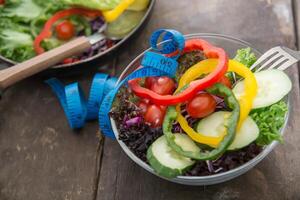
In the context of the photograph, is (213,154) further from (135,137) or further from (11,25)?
(11,25)

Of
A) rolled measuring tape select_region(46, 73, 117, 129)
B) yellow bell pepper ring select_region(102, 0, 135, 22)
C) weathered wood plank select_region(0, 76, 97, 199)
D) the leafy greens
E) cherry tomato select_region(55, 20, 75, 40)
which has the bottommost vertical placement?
weathered wood plank select_region(0, 76, 97, 199)

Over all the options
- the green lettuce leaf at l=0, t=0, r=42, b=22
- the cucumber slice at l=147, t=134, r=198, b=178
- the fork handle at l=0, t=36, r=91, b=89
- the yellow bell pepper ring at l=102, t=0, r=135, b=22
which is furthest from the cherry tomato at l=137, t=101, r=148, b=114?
the green lettuce leaf at l=0, t=0, r=42, b=22

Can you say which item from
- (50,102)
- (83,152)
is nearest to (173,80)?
(83,152)

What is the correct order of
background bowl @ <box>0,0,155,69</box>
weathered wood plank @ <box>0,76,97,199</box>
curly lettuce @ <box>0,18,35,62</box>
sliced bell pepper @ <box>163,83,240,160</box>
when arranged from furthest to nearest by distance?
curly lettuce @ <box>0,18,35,62</box>
background bowl @ <box>0,0,155,69</box>
weathered wood plank @ <box>0,76,97,199</box>
sliced bell pepper @ <box>163,83,240,160</box>

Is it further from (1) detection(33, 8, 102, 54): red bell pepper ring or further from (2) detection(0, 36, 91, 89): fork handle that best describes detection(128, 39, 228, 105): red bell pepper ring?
(1) detection(33, 8, 102, 54): red bell pepper ring

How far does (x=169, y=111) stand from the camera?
1016 mm

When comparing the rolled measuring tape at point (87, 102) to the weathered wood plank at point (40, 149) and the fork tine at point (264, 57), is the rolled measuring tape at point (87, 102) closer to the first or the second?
the weathered wood plank at point (40, 149)

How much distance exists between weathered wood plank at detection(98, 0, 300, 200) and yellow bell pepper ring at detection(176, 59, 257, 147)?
21cm

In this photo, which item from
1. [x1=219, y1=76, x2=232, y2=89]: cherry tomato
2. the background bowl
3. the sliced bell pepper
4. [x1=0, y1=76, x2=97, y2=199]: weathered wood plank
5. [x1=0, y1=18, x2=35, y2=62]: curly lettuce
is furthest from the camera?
[x1=0, y1=18, x2=35, y2=62]: curly lettuce

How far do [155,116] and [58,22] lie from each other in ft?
2.00

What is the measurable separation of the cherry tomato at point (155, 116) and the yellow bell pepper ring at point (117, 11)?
0.47 metres

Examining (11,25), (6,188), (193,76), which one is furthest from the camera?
(11,25)

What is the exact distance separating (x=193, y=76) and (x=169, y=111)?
107 millimetres

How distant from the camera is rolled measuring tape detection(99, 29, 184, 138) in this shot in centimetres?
107
